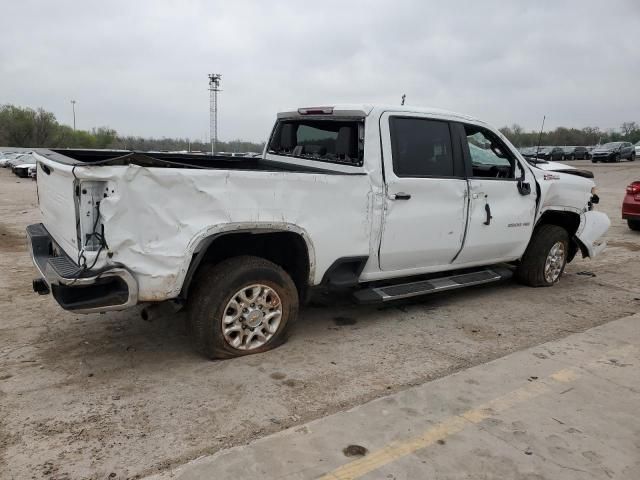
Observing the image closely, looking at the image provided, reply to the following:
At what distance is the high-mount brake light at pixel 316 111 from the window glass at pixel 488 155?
57.3 inches

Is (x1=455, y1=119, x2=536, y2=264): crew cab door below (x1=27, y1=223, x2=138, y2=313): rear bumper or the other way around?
the other way around

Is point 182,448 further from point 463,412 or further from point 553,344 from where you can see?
point 553,344

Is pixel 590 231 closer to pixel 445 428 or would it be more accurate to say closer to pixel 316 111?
pixel 316 111

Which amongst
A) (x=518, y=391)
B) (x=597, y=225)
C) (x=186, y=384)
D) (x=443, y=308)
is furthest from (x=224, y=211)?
(x=597, y=225)

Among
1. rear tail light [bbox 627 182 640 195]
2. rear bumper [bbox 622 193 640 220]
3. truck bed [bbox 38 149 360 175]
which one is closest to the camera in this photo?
truck bed [bbox 38 149 360 175]

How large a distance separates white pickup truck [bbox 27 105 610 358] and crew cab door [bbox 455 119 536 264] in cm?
2

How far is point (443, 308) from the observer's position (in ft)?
18.3

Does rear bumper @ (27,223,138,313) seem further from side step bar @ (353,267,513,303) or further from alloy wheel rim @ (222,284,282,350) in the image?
side step bar @ (353,267,513,303)

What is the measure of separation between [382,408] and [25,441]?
2.07 m

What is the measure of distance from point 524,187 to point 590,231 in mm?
1575

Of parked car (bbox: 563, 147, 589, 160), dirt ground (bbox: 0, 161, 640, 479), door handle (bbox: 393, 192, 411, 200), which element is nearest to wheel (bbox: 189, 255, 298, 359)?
dirt ground (bbox: 0, 161, 640, 479)

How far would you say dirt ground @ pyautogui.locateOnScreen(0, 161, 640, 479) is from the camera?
2.92 m

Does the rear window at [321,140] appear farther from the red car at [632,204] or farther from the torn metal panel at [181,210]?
the red car at [632,204]

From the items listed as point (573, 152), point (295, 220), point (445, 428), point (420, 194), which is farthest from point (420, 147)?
point (573, 152)
